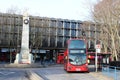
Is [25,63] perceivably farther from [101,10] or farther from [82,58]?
[82,58]

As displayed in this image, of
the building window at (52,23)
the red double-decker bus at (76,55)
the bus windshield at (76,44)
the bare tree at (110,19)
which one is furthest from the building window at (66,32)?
the bus windshield at (76,44)

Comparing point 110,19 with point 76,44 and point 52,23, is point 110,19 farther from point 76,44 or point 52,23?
point 52,23

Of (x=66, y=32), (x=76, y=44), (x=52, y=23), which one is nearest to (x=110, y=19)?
(x=76, y=44)

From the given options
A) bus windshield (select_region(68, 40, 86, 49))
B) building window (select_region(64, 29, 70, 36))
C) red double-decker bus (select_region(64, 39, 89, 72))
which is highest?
building window (select_region(64, 29, 70, 36))

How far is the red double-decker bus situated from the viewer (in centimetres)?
3481

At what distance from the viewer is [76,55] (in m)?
35.1

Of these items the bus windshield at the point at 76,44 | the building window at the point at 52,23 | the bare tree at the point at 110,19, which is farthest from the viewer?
the building window at the point at 52,23

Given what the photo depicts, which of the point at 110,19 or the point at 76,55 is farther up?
the point at 110,19

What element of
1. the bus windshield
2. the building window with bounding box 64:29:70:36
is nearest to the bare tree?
the bus windshield

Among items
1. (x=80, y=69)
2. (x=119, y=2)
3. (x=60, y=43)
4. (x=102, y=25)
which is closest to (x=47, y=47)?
(x=60, y=43)

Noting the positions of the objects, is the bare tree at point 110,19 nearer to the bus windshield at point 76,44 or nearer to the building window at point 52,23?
the bus windshield at point 76,44

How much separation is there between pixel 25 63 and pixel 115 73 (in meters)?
32.3

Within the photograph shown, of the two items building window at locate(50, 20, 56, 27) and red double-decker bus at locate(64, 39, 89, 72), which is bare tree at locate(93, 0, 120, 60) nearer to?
red double-decker bus at locate(64, 39, 89, 72)

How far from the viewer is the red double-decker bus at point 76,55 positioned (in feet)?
114
